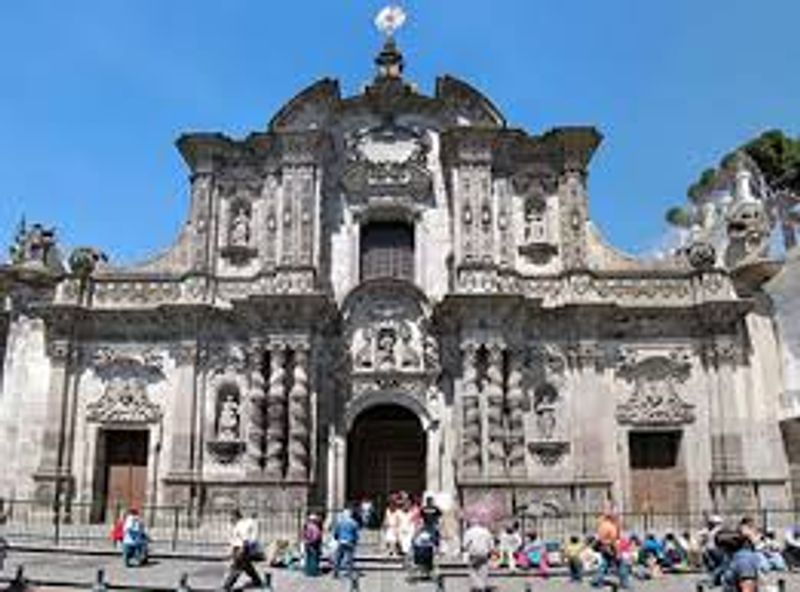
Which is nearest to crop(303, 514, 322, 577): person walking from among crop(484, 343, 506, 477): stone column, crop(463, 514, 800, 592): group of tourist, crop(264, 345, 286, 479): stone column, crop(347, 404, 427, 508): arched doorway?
crop(463, 514, 800, 592): group of tourist

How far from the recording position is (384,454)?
2541 centimetres

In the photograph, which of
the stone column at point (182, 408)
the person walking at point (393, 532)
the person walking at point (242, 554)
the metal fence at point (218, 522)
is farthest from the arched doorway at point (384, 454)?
the person walking at point (242, 554)

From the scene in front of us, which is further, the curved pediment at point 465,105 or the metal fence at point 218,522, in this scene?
the curved pediment at point 465,105

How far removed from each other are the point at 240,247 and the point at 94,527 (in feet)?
27.5

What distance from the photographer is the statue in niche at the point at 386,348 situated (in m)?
25.0

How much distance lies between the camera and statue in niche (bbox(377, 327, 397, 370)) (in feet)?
82.0

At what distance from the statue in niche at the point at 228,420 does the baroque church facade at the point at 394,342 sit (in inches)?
2.6

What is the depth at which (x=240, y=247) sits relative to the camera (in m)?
26.1

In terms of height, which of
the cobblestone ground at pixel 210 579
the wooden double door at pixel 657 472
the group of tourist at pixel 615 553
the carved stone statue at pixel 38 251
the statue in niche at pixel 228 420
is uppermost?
the carved stone statue at pixel 38 251

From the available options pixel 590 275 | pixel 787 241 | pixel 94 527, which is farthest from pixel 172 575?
pixel 787 241

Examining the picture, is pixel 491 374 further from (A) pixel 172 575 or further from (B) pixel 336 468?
(A) pixel 172 575

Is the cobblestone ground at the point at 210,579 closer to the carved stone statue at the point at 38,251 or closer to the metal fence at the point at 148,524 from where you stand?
the metal fence at the point at 148,524

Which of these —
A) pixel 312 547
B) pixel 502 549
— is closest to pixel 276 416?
pixel 312 547

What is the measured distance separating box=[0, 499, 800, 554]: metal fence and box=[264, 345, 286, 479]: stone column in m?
1.15
